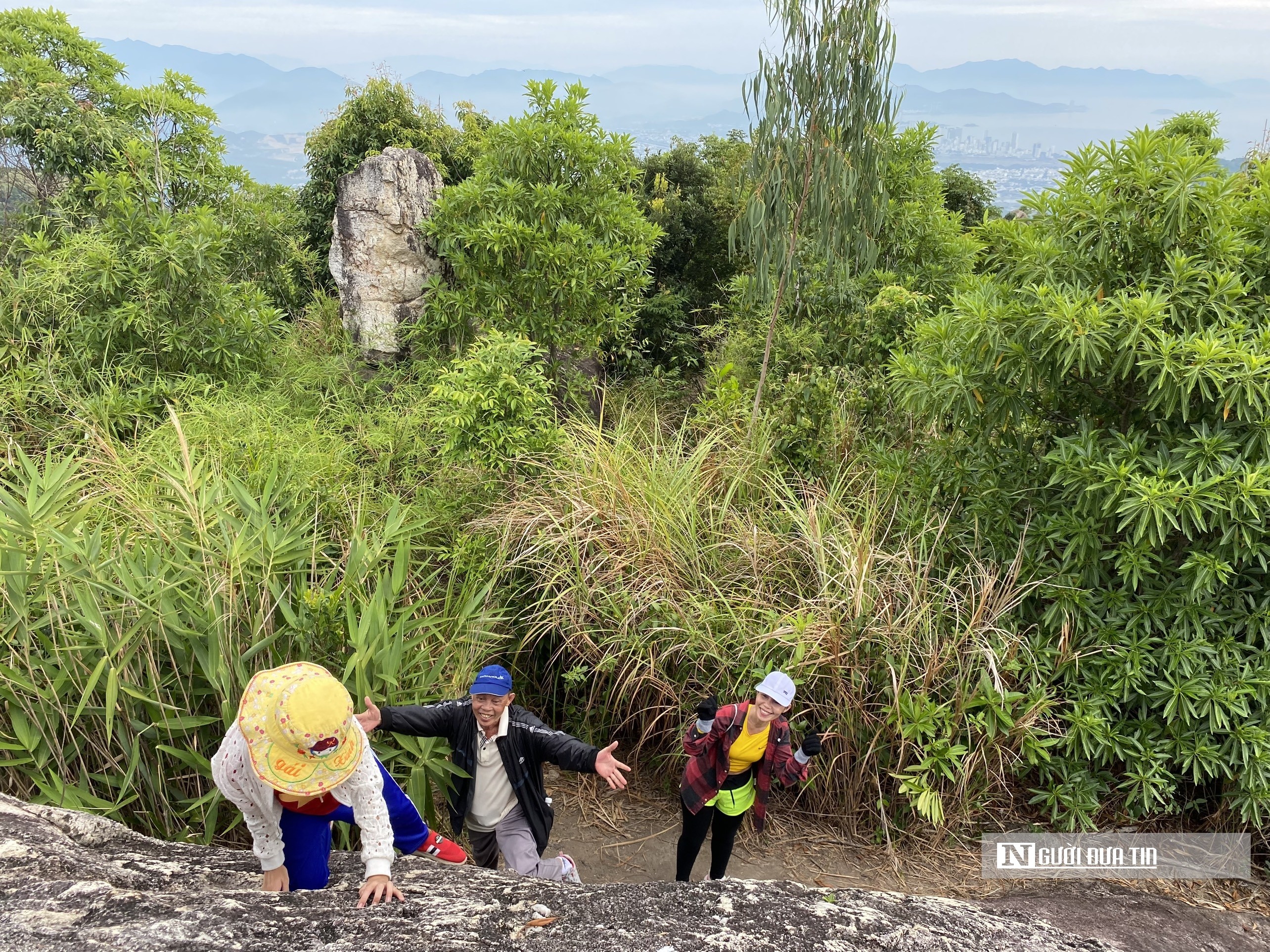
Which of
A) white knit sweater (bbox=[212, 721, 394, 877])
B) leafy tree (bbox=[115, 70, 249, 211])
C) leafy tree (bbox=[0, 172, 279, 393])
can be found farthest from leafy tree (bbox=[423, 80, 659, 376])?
white knit sweater (bbox=[212, 721, 394, 877])

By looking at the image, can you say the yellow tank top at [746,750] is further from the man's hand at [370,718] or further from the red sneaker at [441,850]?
the man's hand at [370,718]

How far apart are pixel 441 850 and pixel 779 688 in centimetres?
133

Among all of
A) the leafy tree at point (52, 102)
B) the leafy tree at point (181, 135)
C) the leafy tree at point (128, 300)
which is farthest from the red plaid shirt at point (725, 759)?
the leafy tree at point (52, 102)

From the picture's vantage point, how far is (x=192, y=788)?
3.06m

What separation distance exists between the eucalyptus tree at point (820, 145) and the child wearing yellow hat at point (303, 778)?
12.1 ft

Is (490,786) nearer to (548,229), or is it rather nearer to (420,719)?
(420,719)

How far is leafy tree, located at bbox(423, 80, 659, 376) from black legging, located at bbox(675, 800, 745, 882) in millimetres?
3866

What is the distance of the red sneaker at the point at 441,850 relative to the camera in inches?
104

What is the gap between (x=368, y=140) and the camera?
369 inches

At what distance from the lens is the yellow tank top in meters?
3.14

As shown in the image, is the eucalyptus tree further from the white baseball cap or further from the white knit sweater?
the white knit sweater

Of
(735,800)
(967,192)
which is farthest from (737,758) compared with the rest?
(967,192)

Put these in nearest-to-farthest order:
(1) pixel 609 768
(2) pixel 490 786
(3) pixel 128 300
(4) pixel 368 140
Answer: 1. (1) pixel 609 768
2. (2) pixel 490 786
3. (3) pixel 128 300
4. (4) pixel 368 140

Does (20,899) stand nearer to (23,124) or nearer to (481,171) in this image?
(481,171)
